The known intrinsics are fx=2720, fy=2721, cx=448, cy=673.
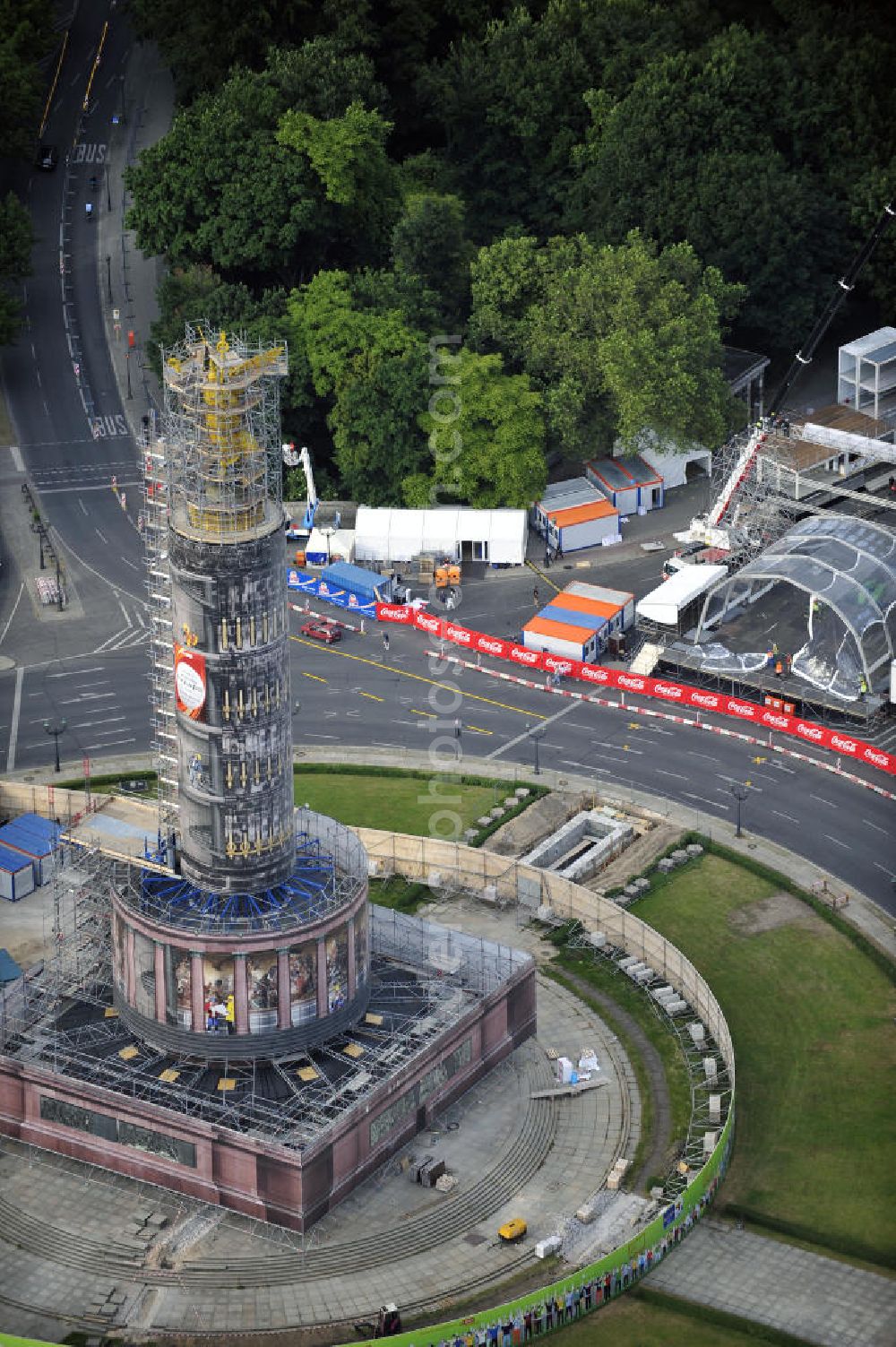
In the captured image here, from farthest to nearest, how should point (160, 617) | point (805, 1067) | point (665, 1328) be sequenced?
point (805, 1067), point (160, 617), point (665, 1328)

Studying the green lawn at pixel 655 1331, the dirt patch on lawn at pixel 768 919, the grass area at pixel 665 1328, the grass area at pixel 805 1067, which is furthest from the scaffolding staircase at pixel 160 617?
the dirt patch on lawn at pixel 768 919

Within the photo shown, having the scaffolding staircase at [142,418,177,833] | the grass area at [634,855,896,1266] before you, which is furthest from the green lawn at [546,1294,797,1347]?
the scaffolding staircase at [142,418,177,833]

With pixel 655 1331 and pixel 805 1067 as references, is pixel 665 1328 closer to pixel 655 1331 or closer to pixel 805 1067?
pixel 655 1331

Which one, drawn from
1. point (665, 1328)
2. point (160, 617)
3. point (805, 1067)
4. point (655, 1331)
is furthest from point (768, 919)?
point (160, 617)

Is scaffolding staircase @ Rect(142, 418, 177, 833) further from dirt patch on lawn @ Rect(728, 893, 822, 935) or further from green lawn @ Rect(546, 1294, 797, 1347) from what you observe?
dirt patch on lawn @ Rect(728, 893, 822, 935)

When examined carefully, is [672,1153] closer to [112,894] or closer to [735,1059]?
[735,1059]

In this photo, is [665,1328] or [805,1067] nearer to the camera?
[665,1328]
